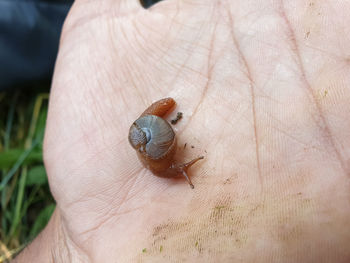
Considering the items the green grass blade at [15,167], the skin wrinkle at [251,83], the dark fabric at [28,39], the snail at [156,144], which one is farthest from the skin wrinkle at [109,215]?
the dark fabric at [28,39]

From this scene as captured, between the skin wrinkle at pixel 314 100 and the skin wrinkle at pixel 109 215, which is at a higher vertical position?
the skin wrinkle at pixel 314 100

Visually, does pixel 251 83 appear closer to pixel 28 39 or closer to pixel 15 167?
pixel 28 39

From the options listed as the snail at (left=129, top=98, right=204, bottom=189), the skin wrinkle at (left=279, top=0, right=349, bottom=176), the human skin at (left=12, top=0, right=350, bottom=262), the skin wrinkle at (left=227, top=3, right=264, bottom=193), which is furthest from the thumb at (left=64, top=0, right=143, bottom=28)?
the skin wrinkle at (left=279, top=0, right=349, bottom=176)

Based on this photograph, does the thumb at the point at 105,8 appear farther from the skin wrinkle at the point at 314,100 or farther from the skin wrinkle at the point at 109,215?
the skin wrinkle at the point at 109,215

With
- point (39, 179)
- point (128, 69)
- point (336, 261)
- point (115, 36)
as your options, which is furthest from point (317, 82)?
point (39, 179)

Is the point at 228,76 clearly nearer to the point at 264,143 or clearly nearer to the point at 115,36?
the point at 264,143

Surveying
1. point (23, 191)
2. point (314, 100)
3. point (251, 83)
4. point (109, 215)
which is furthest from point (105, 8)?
point (23, 191)

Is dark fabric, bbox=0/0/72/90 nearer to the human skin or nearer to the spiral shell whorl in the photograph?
the human skin
